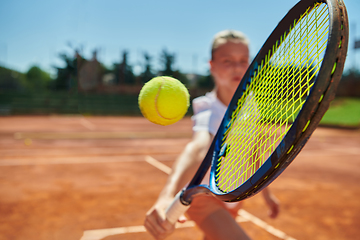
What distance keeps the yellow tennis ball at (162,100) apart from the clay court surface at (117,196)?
1.80 meters

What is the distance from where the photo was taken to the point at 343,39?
2.59 feet

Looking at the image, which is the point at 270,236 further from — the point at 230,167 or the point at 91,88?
the point at 91,88

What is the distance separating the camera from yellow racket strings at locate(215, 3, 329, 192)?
104 centimetres

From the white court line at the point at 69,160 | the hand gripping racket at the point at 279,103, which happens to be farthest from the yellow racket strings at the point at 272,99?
the white court line at the point at 69,160

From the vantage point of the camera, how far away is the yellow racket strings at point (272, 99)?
1.04 m

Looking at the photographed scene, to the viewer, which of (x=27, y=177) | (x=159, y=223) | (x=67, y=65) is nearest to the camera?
(x=159, y=223)

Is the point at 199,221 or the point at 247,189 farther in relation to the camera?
the point at 199,221

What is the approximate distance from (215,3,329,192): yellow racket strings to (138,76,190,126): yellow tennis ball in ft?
0.92

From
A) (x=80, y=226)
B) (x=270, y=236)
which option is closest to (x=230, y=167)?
(x=270, y=236)

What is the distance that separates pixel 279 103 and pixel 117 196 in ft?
10.5

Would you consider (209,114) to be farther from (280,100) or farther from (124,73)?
(124,73)

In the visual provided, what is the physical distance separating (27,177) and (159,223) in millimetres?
4297

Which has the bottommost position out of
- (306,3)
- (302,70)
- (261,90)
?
(261,90)

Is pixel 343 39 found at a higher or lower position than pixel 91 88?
higher
